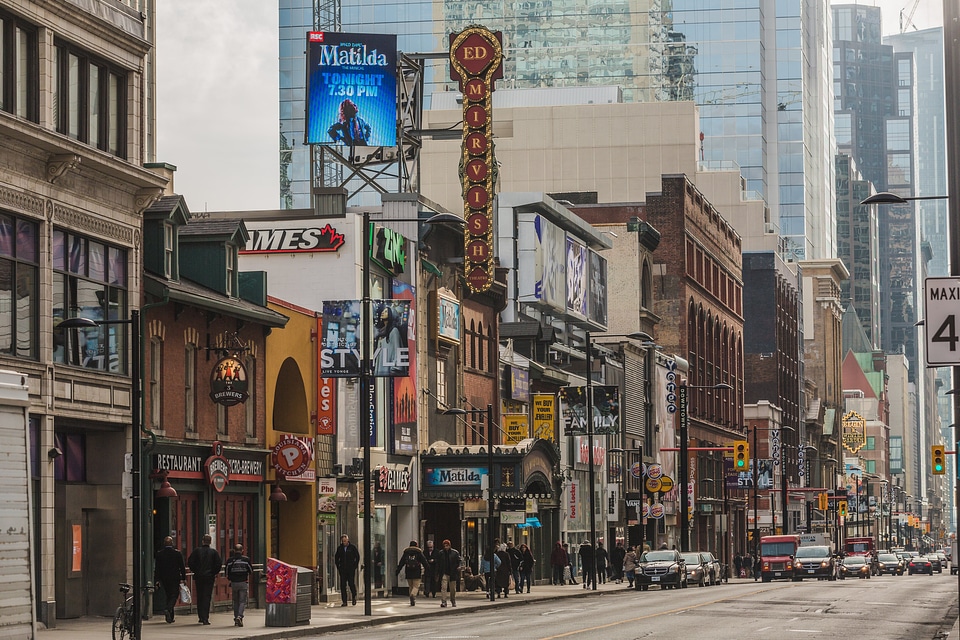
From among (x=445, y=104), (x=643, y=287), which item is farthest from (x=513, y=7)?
(x=643, y=287)

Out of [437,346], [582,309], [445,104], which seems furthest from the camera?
[445,104]

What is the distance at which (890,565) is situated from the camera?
99438 millimetres

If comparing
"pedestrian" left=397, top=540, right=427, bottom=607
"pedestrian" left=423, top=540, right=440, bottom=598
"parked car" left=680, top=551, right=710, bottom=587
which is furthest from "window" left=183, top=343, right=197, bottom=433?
"parked car" left=680, top=551, right=710, bottom=587

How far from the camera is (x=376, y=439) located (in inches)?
2073

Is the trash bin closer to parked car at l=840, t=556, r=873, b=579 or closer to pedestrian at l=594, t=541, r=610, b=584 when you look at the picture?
pedestrian at l=594, t=541, r=610, b=584

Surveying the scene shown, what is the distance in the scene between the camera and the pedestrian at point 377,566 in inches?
2089

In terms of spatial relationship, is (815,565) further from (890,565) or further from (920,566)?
(920,566)

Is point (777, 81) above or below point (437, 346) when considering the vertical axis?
above

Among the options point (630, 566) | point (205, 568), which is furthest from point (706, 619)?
point (630, 566)

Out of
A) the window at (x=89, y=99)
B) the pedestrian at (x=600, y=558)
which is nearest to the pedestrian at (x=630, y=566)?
the pedestrian at (x=600, y=558)

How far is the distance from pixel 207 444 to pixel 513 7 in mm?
134203

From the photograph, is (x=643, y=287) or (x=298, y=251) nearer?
(x=298, y=251)

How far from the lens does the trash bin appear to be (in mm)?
35625

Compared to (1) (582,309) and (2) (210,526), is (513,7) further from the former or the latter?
(2) (210,526)
